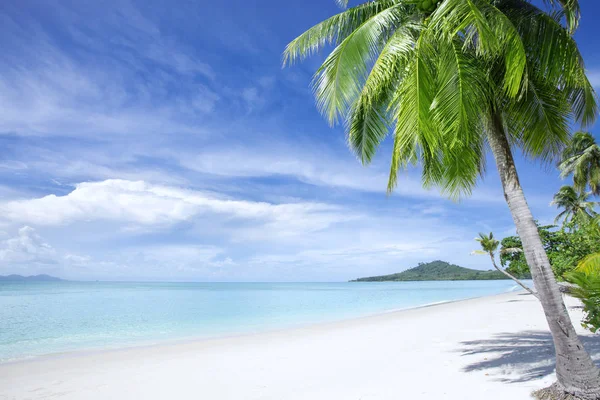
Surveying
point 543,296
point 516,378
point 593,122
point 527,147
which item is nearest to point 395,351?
point 516,378

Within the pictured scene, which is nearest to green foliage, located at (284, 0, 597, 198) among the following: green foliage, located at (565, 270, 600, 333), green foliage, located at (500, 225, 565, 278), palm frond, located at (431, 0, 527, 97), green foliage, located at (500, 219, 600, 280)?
palm frond, located at (431, 0, 527, 97)

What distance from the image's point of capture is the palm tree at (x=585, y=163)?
24062 millimetres

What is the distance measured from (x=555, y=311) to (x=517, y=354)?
3.30m

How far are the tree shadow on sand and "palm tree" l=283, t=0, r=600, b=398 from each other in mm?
1295

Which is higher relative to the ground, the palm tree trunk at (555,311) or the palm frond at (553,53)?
the palm frond at (553,53)

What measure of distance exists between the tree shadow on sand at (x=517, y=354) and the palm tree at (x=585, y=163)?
64.9ft

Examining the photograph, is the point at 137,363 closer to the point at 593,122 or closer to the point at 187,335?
the point at 187,335

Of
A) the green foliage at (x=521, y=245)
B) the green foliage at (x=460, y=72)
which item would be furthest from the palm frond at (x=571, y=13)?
the green foliage at (x=521, y=245)

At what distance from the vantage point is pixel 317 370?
279 inches

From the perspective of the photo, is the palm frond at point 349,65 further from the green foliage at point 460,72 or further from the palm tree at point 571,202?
the palm tree at point 571,202

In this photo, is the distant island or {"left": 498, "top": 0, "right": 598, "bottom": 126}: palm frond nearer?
{"left": 498, "top": 0, "right": 598, "bottom": 126}: palm frond

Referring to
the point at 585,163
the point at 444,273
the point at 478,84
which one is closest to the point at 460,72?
the point at 478,84

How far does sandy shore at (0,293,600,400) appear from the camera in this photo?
5.38m

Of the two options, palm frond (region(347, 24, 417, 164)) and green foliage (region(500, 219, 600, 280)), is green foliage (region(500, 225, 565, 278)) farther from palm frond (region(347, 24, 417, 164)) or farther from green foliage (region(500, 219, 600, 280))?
palm frond (region(347, 24, 417, 164))
